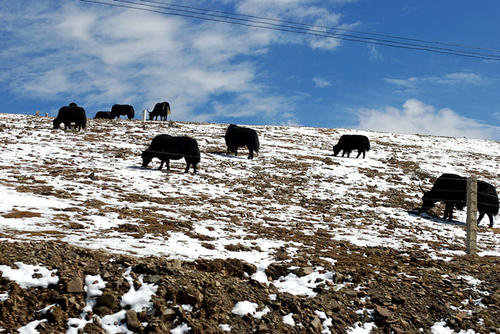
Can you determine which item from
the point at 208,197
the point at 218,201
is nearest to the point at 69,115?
the point at 208,197

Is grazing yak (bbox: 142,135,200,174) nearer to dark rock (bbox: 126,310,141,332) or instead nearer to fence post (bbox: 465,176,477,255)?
fence post (bbox: 465,176,477,255)

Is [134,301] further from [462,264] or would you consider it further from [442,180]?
[442,180]

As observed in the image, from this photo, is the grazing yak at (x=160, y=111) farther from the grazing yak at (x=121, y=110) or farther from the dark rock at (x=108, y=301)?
the dark rock at (x=108, y=301)

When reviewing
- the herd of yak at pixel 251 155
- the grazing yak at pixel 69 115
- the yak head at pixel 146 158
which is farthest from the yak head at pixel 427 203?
the grazing yak at pixel 69 115

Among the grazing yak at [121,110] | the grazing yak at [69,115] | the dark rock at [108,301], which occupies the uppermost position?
the grazing yak at [121,110]

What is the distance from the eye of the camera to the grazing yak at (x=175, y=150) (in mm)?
15078

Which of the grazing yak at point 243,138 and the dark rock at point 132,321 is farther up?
the grazing yak at point 243,138

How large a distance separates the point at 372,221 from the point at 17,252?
29.1 feet

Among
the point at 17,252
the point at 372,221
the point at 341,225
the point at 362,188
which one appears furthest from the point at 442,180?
Answer: the point at 17,252

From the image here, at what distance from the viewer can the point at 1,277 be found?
445 centimetres

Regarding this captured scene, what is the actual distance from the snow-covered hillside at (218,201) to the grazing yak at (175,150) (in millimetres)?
580

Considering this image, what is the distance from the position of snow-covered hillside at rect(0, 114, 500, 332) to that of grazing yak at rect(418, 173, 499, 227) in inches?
22.3

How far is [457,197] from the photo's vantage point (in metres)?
13.3

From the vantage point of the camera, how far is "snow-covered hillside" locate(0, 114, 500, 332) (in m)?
6.56
